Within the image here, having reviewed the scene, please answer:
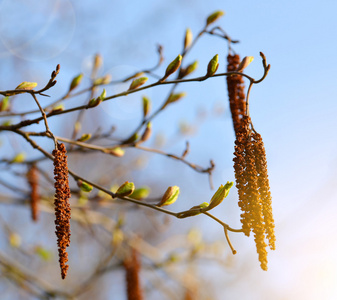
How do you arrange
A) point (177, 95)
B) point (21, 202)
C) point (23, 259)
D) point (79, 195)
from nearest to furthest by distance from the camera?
point (177, 95) → point (79, 195) → point (21, 202) → point (23, 259)

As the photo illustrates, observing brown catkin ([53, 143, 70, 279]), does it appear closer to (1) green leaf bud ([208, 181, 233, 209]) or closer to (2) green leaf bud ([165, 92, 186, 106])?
(1) green leaf bud ([208, 181, 233, 209])

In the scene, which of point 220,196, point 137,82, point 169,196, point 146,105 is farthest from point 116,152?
point 220,196

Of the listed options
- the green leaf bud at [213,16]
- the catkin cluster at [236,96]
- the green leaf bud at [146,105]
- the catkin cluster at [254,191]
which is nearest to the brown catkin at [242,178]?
the catkin cluster at [254,191]

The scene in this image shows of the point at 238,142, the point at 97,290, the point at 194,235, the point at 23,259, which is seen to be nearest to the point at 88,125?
the point at 97,290

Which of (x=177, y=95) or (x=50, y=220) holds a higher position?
(x=50, y=220)

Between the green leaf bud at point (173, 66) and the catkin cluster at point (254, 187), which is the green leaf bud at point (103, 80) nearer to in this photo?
the green leaf bud at point (173, 66)

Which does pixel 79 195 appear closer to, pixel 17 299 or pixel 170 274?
pixel 170 274
